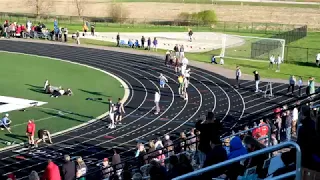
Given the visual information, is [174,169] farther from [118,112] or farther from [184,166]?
[118,112]

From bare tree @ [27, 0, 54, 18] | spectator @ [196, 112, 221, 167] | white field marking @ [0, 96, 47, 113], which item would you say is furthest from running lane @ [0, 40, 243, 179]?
bare tree @ [27, 0, 54, 18]

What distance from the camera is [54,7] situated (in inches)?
3538

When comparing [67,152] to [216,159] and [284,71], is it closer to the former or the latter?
[216,159]

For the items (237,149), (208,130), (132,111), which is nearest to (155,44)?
(132,111)

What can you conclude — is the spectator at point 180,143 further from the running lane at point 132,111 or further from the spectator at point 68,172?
the running lane at point 132,111

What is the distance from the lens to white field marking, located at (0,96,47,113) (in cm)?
3002

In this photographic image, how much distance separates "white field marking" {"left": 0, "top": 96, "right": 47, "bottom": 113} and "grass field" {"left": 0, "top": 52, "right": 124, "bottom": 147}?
1.79 ft

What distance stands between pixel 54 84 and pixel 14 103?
219 inches

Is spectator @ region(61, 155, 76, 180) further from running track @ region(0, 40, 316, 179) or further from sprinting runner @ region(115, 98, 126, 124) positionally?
sprinting runner @ region(115, 98, 126, 124)

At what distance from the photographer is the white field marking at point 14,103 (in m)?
30.0

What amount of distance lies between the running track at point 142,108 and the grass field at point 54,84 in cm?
132

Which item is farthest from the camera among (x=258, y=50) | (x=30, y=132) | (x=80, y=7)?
(x=80, y=7)

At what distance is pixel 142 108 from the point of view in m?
31.0

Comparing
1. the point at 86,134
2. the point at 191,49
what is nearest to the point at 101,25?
the point at 191,49
